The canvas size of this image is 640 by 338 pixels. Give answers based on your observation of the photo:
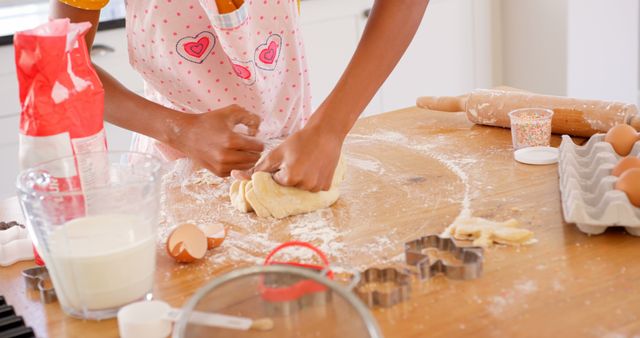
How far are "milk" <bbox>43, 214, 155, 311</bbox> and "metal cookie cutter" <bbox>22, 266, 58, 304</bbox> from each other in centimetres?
4

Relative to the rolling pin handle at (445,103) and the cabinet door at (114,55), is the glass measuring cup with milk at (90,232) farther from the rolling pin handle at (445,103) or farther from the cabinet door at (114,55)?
the cabinet door at (114,55)

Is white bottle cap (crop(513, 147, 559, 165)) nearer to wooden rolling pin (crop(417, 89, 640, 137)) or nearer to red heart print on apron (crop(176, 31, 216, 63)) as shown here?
wooden rolling pin (crop(417, 89, 640, 137))

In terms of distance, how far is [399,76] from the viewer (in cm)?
319

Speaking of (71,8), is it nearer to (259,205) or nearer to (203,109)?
(203,109)

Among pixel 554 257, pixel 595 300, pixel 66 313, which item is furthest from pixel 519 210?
pixel 66 313

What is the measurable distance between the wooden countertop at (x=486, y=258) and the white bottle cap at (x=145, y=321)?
42mm

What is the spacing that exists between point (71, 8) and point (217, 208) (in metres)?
0.42

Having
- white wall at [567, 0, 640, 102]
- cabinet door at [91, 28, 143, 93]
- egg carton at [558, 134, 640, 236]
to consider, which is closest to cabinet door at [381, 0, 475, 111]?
white wall at [567, 0, 640, 102]

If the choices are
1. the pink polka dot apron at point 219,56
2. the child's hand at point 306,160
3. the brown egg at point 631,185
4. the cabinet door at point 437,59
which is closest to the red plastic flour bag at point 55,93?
the child's hand at point 306,160

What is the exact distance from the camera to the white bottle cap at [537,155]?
1.37 meters

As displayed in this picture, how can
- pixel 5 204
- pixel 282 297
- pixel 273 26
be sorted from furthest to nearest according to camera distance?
pixel 273 26
pixel 5 204
pixel 282 297

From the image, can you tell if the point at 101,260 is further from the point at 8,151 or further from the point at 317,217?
the point at 8,151

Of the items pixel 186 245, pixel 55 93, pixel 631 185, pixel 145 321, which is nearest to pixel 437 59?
pixel 631 185

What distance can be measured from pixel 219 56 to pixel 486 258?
2.40ft
